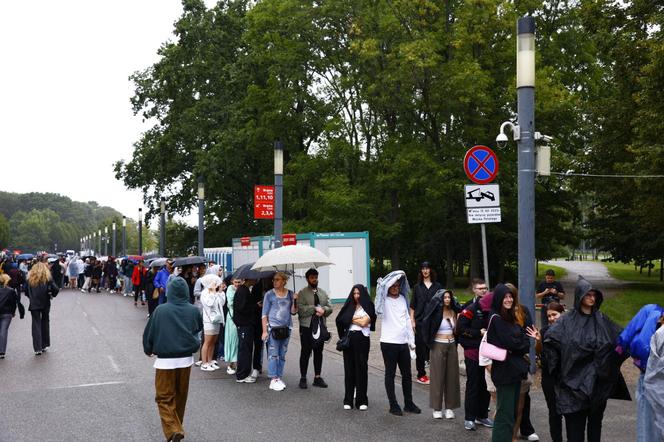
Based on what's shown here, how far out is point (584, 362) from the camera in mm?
6527

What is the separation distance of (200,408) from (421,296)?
3.70 meters

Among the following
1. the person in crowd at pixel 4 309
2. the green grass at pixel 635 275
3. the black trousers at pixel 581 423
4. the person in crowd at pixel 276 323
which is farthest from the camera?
the green grass at pixel 635 275

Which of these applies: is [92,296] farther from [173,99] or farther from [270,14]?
[270,14]

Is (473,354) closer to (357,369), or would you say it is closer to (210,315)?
(357,369)

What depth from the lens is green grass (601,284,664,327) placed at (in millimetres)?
22719

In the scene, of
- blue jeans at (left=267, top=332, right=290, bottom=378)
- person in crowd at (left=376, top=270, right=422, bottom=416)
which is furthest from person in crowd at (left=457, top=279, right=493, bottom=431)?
blue jeans at (left=267, top=332, right=290, bottom=378)

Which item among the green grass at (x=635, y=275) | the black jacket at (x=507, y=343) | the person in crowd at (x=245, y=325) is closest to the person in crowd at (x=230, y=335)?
the person in crowd at (x=245, y=325)

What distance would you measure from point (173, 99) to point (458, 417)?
3658 cm

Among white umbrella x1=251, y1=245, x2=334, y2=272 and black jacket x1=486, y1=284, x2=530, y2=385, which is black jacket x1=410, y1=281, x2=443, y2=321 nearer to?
white umbrella x1=251, y1=245, x2=334, y2=272

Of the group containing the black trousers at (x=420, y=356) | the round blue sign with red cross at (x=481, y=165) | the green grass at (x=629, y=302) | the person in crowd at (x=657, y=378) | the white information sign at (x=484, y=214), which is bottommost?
the green grass at (x=629, y=302)

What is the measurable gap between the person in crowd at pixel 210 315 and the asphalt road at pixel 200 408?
31 centimetres

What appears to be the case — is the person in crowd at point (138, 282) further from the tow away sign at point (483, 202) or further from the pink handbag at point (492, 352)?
the pink handbag at point (492, 352)

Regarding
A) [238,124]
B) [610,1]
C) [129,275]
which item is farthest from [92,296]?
[610,1]

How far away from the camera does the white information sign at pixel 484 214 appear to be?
10859mm
